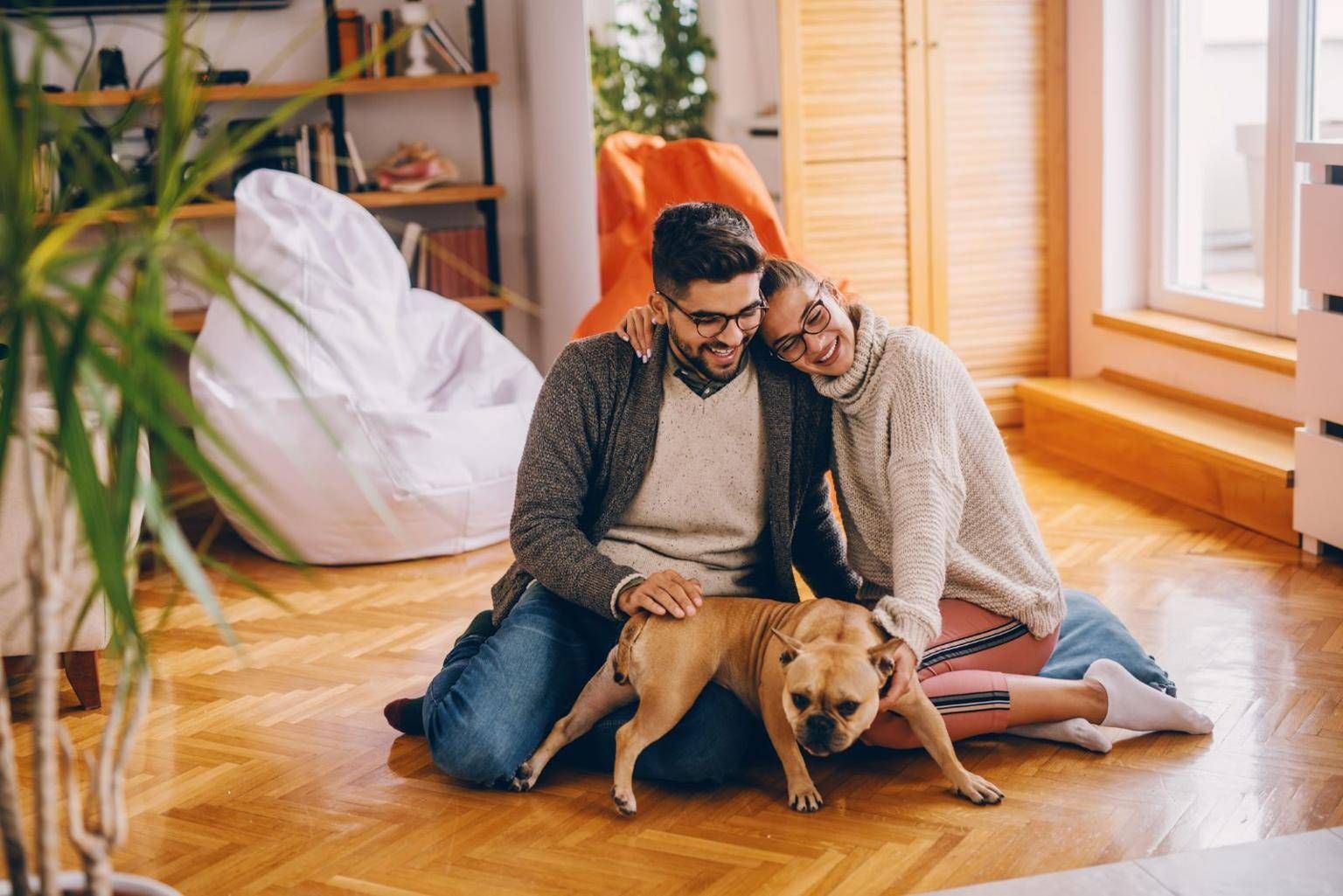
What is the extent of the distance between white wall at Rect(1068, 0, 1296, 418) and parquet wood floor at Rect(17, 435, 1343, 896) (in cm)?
201

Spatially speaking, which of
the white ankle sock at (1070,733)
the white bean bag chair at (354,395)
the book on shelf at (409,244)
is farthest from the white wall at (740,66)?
the white ankle sock at (1070,733)

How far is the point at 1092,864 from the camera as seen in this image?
2.09m

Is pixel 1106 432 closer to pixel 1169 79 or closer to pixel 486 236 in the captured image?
pixel 1169 79

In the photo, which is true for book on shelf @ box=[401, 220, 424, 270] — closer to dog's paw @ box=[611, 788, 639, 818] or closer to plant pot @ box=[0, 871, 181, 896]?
dog's paw @ box=[611, 788, 639, 818]

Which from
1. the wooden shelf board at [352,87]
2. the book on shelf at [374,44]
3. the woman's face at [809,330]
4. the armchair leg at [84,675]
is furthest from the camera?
the book on shelf at [374,44]

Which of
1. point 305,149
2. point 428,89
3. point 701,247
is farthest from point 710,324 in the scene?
point 428,89

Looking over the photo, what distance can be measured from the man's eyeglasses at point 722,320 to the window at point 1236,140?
7.34 feet

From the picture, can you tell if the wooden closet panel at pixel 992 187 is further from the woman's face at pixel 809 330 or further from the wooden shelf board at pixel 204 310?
the woman's face at pixel 809 330

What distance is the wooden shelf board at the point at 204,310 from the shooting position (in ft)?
16.7

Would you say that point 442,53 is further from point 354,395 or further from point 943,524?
point 943,524

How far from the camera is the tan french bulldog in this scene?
2.16m

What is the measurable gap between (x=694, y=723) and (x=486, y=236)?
3.46m

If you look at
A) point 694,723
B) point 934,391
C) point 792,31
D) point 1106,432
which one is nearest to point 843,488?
point 934,391

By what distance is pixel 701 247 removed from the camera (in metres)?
2.31
